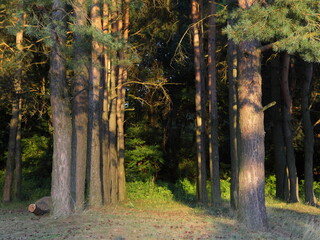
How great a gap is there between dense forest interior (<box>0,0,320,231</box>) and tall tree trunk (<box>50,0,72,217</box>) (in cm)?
3

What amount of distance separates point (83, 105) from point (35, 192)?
35.4ft

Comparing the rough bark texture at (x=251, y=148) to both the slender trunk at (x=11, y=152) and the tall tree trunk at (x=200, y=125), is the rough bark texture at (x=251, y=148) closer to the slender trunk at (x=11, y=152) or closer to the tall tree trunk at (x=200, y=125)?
the tall tree trunk at (x=200, y=125)

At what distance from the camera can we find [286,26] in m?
11.2

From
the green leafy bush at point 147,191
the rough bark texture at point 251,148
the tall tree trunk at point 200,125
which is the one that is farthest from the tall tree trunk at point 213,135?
the green leafy bush at point 147,191

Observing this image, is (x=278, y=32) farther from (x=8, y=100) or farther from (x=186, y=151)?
(x=186, y=151)

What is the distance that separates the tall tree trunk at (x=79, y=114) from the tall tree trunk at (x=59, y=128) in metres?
0.70

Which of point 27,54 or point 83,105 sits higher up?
point 27,54

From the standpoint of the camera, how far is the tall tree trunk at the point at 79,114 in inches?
574

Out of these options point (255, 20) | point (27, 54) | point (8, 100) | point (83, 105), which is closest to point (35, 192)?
point (8, 100)

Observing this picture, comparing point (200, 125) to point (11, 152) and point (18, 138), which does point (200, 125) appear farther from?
point (11, 152)

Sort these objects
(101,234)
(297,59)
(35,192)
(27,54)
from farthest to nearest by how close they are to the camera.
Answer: (35,192) < (297,59) < (27,54) < (101,234)

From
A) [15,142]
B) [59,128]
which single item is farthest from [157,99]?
[59,128]

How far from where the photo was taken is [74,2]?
46.8ft

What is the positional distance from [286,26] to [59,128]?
6773 millimetres
